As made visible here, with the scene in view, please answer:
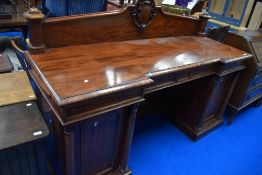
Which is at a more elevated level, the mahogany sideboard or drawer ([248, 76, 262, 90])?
the mahogany sideboard

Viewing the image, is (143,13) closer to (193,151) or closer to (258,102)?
(193,151)

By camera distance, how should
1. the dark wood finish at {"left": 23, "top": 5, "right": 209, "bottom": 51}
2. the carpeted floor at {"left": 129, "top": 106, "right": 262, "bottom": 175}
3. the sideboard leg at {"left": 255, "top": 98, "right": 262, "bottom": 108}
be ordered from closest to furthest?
the dark wood finish at {"left": 23, "top": 5, "right": 209, "bottom": 51}, the carpeted floor at {"left": 129, "top": 106, "right": 262, "bottom": 175}, the sideboard leg at {"left": 255, "top": 98, "right": 262, "bottom": 108}

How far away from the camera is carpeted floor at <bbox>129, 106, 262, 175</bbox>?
1.73m

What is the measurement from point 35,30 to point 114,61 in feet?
1.47

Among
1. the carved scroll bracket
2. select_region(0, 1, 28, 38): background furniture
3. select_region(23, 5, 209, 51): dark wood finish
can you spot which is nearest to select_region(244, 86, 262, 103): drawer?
select_region(23, 5, 209, 51): dark wood finish

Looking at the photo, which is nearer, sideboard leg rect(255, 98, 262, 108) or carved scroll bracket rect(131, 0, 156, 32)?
carved scroll bracket rect(131, 0, 156, 32)

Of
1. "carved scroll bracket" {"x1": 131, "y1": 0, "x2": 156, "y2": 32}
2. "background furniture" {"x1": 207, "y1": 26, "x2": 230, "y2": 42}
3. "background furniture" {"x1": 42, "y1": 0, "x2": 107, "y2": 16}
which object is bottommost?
"background furniture" {"x1": 207, "y1": 26, "x2": 230, "y2": 42}

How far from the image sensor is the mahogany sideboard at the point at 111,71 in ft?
3.37

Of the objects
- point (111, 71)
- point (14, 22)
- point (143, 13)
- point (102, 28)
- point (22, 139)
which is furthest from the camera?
point (14, 22)

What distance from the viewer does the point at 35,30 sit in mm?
1193

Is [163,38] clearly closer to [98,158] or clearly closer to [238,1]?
[98,158]

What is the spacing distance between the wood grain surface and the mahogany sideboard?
2.7 inches

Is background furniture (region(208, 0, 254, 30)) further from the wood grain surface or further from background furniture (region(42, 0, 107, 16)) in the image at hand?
the wood grain surface

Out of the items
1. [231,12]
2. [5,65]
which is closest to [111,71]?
[5,65]
